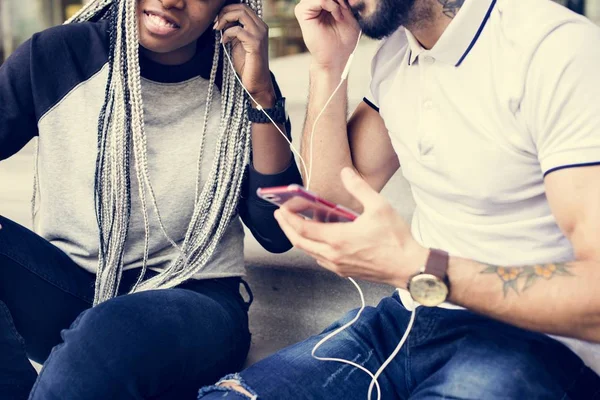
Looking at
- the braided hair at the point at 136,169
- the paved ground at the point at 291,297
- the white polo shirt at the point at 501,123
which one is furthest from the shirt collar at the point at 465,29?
the paved ground at the point at 291,297

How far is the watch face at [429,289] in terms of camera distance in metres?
1.34

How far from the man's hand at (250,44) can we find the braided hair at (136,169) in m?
0.06

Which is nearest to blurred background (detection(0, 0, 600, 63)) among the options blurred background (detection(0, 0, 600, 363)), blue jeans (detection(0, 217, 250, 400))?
blurred background (detection(0, 0, 600, 363))

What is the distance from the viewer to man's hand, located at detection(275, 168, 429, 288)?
1.32 metres

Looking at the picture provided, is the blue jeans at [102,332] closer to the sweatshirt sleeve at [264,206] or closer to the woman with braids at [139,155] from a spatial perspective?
the woman with braids at [139,155]

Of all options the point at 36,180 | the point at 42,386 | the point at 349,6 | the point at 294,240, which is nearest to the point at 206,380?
the point at 42,386

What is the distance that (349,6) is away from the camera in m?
1.90

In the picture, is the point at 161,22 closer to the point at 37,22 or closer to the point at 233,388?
the point at 233,388

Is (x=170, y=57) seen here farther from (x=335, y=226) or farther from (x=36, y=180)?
(x=335, y=226)

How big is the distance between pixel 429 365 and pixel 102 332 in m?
0.67

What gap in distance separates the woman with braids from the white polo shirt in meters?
0.46

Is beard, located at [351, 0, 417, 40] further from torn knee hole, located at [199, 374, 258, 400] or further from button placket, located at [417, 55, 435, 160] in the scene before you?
torn knee hole, located at [199, 374, 258, 400]

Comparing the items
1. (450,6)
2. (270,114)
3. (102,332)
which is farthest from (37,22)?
(450,6)

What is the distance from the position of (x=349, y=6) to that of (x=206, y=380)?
96cm
